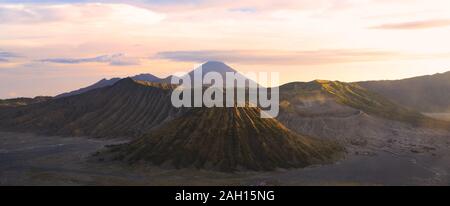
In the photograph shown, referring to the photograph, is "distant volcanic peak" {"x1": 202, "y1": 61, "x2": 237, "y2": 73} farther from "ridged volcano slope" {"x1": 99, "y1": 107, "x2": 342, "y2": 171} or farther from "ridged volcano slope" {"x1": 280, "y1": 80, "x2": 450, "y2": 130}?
"ridged volcano slope" {"x1": 99, "y1": 107, "x2": 342, "y2": 171}

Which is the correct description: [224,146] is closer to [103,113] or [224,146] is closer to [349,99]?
[103,113]

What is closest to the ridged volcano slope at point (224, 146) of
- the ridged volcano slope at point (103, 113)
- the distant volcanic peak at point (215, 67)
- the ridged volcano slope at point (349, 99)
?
the ridged volcano slope at point (103, 113)

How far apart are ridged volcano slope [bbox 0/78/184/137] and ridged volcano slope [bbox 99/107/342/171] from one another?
18283 millimetres

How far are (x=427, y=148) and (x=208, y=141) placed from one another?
869 inches

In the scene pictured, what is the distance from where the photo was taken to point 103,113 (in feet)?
233

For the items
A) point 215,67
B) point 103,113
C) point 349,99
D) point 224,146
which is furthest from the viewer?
point 215,67

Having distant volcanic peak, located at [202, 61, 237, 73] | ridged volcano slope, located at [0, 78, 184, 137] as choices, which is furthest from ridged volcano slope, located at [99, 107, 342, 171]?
distant volcanic peak, located at [202, 61, 237, 73]

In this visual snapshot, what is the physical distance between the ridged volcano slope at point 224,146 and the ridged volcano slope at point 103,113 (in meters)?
18.3

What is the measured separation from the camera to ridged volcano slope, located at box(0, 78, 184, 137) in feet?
214

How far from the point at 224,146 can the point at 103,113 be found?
35.3 meters

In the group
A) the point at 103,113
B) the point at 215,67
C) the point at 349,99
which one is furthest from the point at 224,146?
the point at 215,67

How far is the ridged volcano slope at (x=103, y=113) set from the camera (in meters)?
65.3
